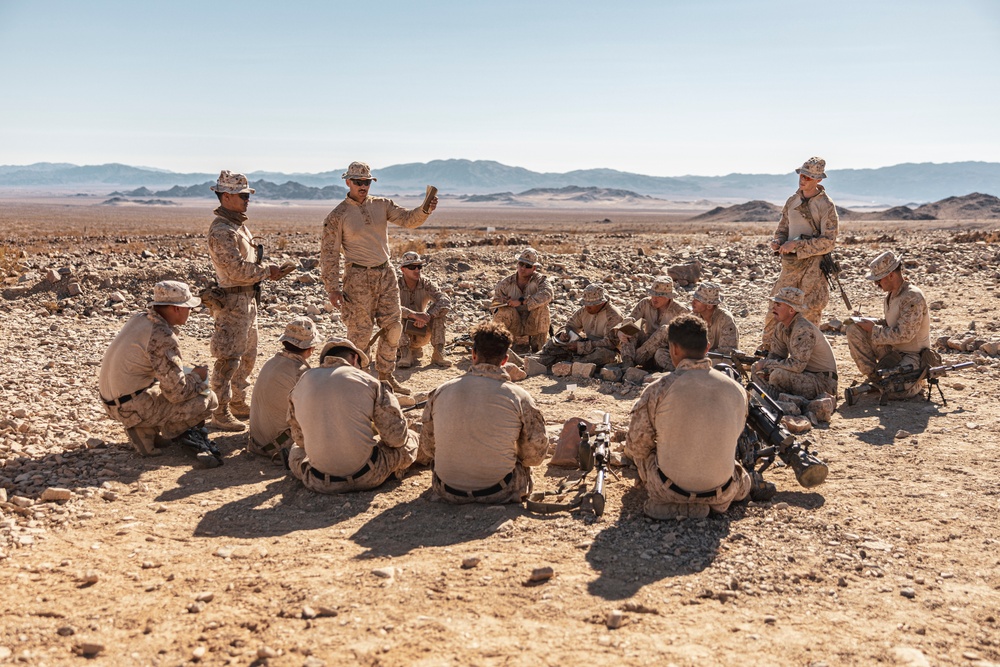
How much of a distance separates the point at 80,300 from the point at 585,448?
10941 millimetres

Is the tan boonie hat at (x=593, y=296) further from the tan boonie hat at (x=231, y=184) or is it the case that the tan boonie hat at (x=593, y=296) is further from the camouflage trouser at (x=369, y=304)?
the tan boonie hat at (x=231, y=184)

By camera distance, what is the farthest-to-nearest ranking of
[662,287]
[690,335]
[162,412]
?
[662,287] → [162,412] → [690,335]

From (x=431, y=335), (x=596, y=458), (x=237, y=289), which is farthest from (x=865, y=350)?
(x=237, y=289)

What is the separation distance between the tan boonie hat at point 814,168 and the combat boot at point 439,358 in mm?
4853

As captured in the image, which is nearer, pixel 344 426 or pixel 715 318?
pixel 344 426

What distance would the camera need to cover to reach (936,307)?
12344 millimetres

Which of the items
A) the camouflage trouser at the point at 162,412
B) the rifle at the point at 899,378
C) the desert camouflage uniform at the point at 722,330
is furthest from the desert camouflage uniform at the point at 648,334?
the camouflage trouser at the point at 162,412

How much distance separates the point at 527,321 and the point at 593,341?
47.7 inches

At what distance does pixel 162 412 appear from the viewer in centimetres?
623

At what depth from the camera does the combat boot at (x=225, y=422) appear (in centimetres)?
704

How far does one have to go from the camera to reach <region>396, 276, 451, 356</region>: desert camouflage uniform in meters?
10.1

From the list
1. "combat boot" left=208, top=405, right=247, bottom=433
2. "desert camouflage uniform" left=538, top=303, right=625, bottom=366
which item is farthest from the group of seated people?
"desert camouflage uniform" left=538, top=303, right=625, bottom=366

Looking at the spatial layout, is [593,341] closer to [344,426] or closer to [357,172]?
[357,172]

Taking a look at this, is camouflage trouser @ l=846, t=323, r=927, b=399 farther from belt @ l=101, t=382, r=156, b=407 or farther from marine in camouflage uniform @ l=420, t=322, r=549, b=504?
belt @ l=101, t=382, r=156, b=407
